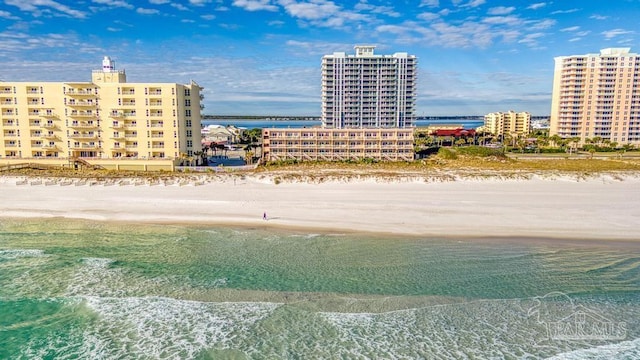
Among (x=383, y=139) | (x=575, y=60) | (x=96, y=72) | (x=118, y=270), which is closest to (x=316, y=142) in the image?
(x=383, y=139)

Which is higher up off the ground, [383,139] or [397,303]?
[383,139]

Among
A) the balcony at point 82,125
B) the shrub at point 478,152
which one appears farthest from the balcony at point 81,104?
the shrub at point 478,152

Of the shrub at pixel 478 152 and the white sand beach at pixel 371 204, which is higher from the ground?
the shrub at pixel 478 152

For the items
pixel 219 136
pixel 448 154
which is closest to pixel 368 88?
pixel 219 136

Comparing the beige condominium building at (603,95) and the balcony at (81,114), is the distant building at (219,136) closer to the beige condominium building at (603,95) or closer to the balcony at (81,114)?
the balcony at (81,114)

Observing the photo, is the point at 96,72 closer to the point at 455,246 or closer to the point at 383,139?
the point at 383,139

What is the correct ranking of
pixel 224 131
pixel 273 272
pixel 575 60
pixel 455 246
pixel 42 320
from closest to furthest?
pixel 42 320 < pixel 273 272 < pixel 455 246 < pixel 575 60 < pixel 224 131
